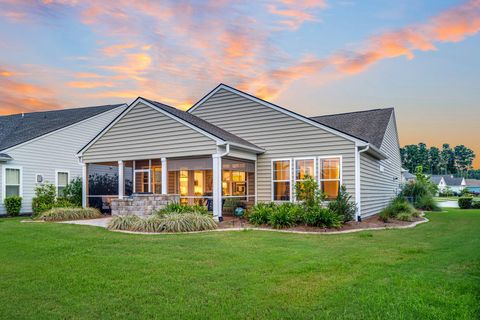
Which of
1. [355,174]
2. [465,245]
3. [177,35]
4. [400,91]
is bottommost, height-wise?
[465,245]

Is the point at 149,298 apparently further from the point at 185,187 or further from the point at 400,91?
the point at 400,91

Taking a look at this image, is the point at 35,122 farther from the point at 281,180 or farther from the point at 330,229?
the point at 330,229

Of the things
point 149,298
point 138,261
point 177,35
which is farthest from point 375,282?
point 177,35

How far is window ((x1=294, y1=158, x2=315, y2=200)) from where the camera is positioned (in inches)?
572

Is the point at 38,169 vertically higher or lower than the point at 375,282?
higher

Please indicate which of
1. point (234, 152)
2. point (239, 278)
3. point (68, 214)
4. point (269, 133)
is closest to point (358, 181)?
point (269, 133)

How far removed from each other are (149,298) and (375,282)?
319cm

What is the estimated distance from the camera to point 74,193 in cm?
1888

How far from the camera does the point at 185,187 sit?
59.1 feet

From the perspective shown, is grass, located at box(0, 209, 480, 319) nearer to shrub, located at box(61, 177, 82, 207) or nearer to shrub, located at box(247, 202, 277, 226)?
shrub, located at box(247, 202, 277, 226)

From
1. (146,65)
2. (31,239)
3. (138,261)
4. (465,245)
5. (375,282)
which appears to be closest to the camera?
(375,282)

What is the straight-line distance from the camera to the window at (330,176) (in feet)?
45.8

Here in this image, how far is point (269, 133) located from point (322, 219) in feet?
17.7

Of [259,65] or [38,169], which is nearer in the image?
[259,65]
